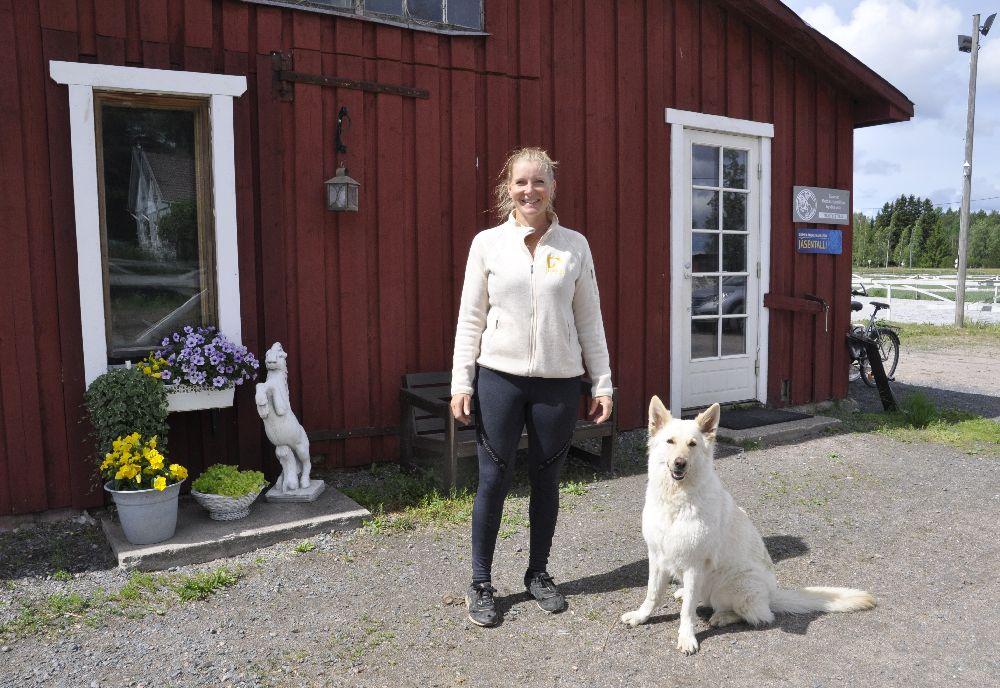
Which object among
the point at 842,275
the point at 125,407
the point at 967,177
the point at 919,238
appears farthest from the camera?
the point at 919,238

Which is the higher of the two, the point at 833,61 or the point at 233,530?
the point at 833,61

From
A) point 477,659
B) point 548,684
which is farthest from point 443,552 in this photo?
point 548,684

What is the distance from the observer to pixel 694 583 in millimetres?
3061

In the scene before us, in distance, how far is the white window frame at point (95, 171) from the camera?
4.34 metres

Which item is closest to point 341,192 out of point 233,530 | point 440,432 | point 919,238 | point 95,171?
point 95,171

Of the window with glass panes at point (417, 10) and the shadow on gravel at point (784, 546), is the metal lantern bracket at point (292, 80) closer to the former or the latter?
the window with glass panes at point (417, 10)

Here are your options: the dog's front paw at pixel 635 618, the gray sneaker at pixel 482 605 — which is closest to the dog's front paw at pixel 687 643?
the dog's front paw at pixel 635 618

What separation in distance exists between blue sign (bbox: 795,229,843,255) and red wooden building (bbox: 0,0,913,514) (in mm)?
117

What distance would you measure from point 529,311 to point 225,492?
84.6 inches

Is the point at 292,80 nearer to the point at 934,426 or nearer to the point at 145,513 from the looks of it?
the point at 145,513

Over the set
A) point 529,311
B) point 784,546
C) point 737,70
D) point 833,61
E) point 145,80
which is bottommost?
point 784,546

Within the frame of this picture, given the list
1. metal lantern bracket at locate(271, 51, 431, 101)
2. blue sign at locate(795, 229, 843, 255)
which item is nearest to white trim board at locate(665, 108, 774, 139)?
blue sign at locate(795, 229, 843, 255)

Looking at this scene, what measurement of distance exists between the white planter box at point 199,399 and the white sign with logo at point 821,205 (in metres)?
5.60

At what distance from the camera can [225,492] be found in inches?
167
